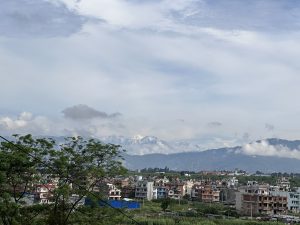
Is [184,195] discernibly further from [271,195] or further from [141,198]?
[271,195]

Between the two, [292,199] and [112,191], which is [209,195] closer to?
[292,199]

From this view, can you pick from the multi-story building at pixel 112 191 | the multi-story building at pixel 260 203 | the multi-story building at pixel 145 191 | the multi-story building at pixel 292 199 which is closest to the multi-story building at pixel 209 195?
the multi-story building at pixel 145 191

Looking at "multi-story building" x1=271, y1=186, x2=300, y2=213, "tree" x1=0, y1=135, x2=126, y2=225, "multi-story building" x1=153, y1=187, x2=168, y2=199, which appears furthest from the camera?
"multi-story building" x1=153, y1=187, x2=168, y2=199

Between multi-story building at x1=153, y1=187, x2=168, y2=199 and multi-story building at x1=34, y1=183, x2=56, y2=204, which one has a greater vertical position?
multi-story building at x1=153, y1=187, x2=168, y2=199

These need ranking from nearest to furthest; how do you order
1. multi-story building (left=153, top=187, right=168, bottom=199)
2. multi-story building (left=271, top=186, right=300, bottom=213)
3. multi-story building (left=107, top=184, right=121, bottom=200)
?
multi-story building (left=107, top=184, right=121, bottom=200) → multi-story building (left=271, top=186, right=300, bottom=213) → multi-story building (left=153, top=187, right=168, bottom=199)

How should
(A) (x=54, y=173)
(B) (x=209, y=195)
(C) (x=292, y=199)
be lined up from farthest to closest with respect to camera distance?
(B) (x=209, y=195) → (C) (x=292, y=199) → (A) (x=54, y=173)

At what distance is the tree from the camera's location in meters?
14.9

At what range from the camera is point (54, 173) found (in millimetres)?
16297

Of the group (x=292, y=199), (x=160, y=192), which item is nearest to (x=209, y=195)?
(x=160, y=192)

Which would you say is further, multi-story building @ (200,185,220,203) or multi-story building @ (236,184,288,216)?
multi-story building @ (200,185,220,203)

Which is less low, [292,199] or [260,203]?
[292,199]

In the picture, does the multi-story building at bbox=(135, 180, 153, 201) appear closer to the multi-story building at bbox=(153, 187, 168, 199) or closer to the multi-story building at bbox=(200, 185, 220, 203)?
the multi-story building at bbox=(153, 187, 168, 199)

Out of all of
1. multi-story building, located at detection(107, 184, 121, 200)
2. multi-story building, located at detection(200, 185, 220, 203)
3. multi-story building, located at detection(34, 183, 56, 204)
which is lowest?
multi-story building, located at detection(34, 183, 56, 204)

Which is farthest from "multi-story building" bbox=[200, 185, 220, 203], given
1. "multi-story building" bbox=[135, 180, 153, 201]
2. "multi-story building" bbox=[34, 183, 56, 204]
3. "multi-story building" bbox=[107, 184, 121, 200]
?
"multi-story building" bbox=[34, 183, 56, 204]
